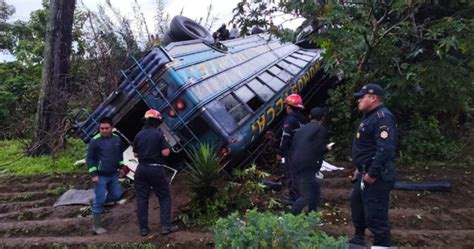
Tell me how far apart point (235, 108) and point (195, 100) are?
815 mm

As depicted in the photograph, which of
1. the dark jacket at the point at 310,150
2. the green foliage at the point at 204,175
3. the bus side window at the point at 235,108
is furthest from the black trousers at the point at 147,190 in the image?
the bus side window at the point at 235,108

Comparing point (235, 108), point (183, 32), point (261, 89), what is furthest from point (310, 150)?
point (183, 32)

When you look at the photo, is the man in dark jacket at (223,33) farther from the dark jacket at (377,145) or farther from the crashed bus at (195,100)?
the dark jacket at (377,145)

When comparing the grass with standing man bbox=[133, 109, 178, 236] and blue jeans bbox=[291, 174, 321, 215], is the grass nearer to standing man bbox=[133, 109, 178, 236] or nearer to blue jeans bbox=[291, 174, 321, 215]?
standing man bbox=[133, 109, 178, 236]

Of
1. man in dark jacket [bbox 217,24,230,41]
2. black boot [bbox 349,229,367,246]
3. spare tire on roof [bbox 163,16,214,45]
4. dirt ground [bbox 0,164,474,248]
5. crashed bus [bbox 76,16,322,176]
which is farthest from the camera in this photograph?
man in dark jacket [bbox 217,24,230,41]

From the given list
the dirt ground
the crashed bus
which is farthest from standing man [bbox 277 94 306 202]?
the crashed bus

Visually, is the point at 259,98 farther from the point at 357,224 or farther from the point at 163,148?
the point at 357,224

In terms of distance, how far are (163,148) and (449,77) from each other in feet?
17.4

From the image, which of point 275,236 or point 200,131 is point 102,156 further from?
point 275,236

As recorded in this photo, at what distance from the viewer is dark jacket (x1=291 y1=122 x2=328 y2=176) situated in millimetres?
5418

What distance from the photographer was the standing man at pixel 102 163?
5.94 m

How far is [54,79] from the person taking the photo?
11.3 m

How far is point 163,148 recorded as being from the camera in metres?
5.70

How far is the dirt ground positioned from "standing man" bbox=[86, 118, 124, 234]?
0.34m
